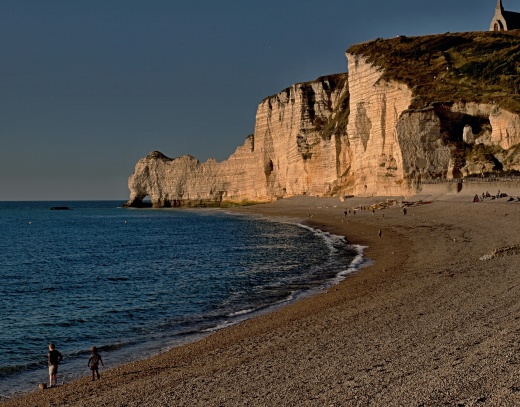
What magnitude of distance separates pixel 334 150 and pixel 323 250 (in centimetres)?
4945

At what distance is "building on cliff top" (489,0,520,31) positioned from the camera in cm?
9075

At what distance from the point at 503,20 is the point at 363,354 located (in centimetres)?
9367

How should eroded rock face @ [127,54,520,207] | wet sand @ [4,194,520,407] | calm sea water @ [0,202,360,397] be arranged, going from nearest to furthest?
wet sand @ [4,194,520,407] < calm sea water @ [0,202,360,397] < eroded rock face @ [127,54,520,207]

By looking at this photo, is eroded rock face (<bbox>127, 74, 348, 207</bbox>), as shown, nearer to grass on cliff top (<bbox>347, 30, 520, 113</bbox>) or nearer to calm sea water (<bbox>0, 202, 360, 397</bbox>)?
grass on cliff top (<bbox>347, 30, 520, 113</bbox>)

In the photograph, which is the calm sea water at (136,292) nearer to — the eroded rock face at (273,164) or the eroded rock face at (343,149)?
the eroded rock face at (343,149)

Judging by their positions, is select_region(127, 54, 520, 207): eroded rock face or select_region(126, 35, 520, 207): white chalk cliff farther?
select_region(126, 35, 520, 207): white chalk cliff

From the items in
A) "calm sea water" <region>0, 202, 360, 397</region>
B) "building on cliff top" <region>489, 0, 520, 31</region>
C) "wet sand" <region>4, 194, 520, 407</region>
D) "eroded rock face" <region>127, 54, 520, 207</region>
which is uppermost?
"building on cliff top" <region>489, 0, 520, 31</region>

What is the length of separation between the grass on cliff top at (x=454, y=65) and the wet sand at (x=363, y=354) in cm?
4010

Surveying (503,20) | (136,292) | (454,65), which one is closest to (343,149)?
(454,65)

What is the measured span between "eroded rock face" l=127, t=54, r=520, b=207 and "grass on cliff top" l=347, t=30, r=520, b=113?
1509mm

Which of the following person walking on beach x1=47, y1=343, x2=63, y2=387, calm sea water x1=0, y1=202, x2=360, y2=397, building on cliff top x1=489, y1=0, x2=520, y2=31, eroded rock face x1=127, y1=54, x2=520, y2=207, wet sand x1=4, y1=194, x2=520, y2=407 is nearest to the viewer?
wet sand x1=4, y1=194, x2=520, y2=407

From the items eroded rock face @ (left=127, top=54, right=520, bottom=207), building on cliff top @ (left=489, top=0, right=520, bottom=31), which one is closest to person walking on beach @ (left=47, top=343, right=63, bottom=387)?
A: eroded rock face @ (left=127, top=54, right=520, bottom=207)

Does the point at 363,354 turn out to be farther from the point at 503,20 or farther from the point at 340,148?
the point at 503,20

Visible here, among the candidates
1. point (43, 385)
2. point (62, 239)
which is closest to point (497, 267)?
point (43, 385)
